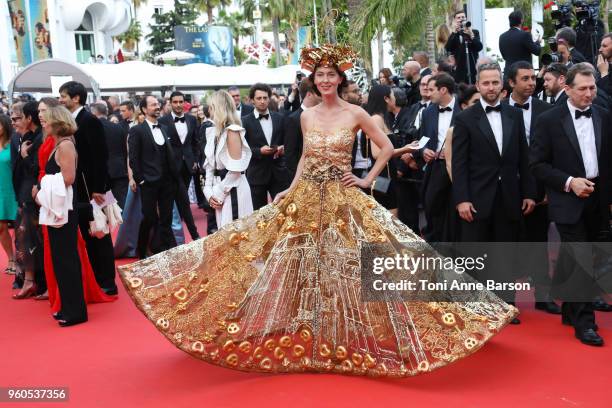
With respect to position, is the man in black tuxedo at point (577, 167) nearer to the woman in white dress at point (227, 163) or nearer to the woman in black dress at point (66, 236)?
the woman in white dress at point (227, 163)

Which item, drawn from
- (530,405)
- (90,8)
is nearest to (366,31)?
(530,405)

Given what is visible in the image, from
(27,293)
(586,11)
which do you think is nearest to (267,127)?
(27,293)

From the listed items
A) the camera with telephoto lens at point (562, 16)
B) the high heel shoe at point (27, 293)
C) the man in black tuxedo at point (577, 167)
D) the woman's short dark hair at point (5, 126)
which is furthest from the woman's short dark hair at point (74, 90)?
the camera with telephoto lens at point (562, 16)

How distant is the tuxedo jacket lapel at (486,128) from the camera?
21.2 ft

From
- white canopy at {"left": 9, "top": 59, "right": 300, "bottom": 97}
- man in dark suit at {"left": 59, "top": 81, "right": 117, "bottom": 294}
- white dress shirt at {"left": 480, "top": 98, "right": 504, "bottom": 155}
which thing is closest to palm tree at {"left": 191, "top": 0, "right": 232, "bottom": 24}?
white canopy at {"left": 9, "top": 59, "right": 300, "bottom": 97}

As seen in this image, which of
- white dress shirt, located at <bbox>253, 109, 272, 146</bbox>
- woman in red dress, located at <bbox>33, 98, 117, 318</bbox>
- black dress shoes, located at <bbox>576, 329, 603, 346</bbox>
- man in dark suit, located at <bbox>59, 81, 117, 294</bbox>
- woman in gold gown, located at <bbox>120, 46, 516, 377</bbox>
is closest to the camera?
woman in gold gown, located at <bbox>120, 46, 516, 377</bbox>

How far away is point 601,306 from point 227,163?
12.4 feet

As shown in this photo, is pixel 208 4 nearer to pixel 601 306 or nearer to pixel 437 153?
pixel 437 153

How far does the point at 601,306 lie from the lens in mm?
6855

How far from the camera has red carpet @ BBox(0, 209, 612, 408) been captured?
4812mm

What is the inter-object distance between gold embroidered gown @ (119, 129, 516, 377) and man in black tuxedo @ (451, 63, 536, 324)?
141 cm

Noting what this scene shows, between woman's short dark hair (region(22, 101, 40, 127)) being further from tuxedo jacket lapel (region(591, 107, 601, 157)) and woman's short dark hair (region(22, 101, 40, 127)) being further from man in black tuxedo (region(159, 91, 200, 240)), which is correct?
tuxedo jacket lapel (region(591, 107, 601, 157))

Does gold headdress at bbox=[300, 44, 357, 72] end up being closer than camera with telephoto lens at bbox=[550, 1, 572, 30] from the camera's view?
Yes

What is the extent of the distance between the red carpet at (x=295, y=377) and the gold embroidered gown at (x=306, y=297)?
194 millimetres
